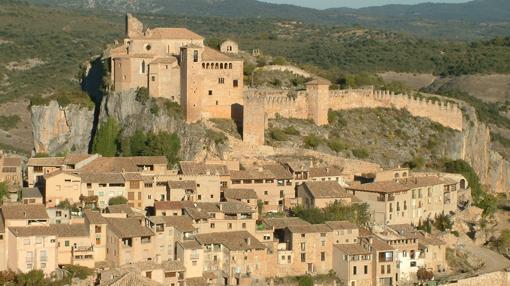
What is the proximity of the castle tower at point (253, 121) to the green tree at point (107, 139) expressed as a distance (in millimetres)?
5131

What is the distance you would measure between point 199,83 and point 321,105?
22.2 ft

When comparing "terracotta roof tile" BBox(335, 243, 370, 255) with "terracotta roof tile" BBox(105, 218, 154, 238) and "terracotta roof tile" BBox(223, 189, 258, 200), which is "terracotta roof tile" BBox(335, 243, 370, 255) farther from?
"terracotta roof tile" BBox(105, 218, 154, 238)

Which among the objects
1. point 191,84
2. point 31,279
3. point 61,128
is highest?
point 191,84

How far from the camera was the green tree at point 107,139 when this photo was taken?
53.8 metres

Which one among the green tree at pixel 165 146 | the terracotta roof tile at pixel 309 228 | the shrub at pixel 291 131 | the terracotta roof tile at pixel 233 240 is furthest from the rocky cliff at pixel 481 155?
the terracotta roof tile at pixel 233 240

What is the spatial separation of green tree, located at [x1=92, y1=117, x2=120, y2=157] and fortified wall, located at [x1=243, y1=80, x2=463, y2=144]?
16.9 feet

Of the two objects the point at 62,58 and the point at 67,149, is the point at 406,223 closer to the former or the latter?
the point at 67,149

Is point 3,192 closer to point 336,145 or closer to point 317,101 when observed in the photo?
point 336,145

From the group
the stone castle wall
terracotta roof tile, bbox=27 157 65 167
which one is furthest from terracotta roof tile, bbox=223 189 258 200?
terracotta roof tile, bbox=27 157 65 167

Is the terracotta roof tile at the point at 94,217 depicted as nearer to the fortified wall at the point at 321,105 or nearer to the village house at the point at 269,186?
the village house at the point at 269,186

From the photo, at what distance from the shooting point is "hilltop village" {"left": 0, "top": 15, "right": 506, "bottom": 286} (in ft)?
138

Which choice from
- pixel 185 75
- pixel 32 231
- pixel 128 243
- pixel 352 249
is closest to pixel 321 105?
pixel 185 75

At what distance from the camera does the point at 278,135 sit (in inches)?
2151

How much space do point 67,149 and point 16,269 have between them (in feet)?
53.5
